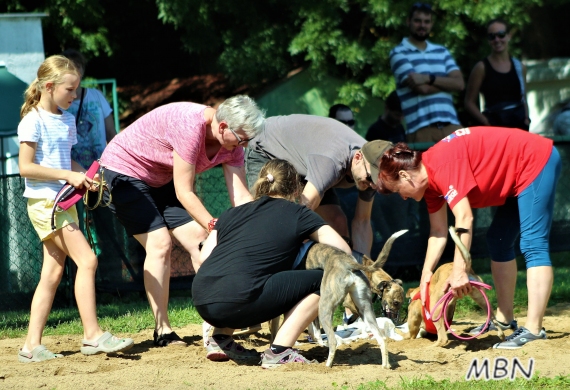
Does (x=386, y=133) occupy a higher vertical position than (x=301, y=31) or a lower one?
lower

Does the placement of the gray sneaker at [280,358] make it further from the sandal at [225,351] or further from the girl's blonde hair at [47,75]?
the girl's blonde hair at [47,75]

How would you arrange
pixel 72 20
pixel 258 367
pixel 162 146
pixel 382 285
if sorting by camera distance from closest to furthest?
1. pixel 258 367
2. pixel 162 146
3. pixel 382 285
4. pixel 72 20

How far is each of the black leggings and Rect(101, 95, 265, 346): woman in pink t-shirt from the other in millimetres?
698

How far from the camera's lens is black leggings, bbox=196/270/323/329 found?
504 centimetres

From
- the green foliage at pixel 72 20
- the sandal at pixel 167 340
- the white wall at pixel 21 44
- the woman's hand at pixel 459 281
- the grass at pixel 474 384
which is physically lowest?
the sandal at pixel 167 340

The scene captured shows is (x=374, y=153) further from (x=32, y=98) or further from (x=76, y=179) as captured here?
(x=32, y=98)

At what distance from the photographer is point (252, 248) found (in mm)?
5039

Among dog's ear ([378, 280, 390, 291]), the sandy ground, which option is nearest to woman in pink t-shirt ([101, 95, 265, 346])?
the sandy ground

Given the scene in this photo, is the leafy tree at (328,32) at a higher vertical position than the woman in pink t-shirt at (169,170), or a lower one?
higher

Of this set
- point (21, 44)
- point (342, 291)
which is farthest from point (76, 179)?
point (21, 44)

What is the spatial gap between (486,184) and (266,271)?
5.30 feet

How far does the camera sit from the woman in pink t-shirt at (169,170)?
18.0 feet

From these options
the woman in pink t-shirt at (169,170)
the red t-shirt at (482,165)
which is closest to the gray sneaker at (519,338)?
the red t-shirt at (482,165)

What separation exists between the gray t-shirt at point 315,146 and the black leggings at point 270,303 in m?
0.86
